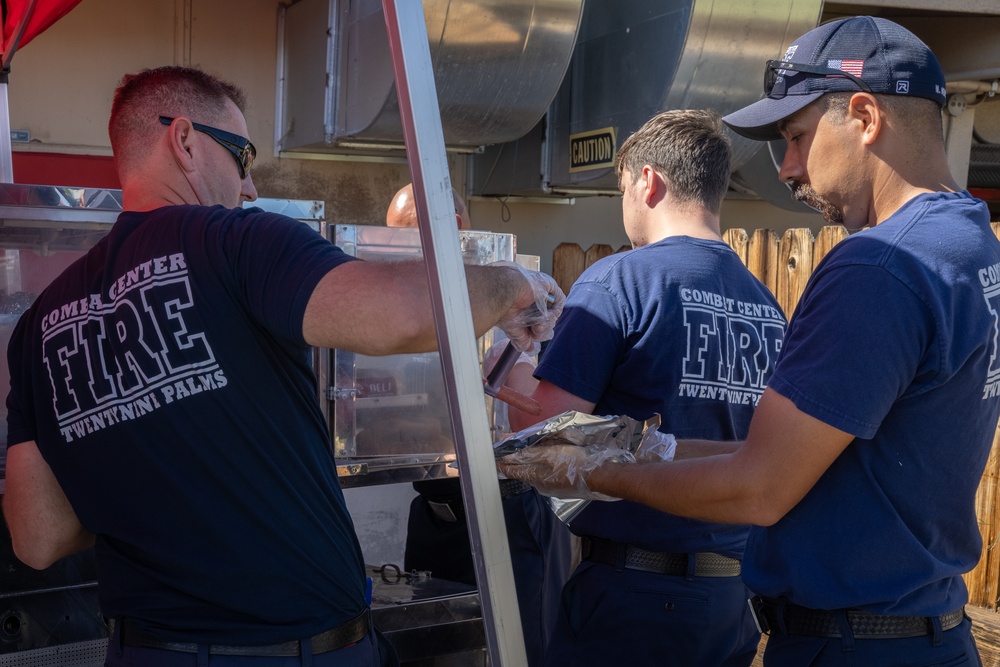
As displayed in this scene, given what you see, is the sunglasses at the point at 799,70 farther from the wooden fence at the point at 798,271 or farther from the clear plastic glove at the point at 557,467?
the wooden fence at the point at 798,271

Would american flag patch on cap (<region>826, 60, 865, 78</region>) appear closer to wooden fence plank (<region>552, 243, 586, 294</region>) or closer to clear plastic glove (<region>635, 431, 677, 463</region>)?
clear plastic glove (<region>635, 431, 677, 463</region>)

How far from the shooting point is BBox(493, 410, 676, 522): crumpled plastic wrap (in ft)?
6.17

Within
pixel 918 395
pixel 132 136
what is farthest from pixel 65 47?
pixel 918 395

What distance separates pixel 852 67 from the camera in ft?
5.26

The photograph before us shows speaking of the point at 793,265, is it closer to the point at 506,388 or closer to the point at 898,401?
the point at 506,388

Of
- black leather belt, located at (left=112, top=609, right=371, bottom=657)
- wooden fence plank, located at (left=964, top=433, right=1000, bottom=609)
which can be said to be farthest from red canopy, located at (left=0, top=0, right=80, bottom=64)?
wooden fence plank, located at (left=964, top=433, right=1000, bottom=609)

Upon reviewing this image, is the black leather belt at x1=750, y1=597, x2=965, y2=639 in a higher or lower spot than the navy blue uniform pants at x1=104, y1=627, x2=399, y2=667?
higher

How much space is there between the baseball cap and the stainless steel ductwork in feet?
9.93

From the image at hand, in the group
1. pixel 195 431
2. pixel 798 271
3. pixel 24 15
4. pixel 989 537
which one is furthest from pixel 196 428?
pixel 798 271

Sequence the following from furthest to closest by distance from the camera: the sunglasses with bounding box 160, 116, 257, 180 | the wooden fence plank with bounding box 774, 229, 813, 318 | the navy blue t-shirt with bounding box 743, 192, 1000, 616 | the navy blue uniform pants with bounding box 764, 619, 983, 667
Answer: the wooden fence plank with bounding box 774, 229, 813, 318 < the sunglasses with bounding box 160, 116, 257, 180 < the navy blue uniform pants with bounding box 764, 619, 983, 667 < the navy blue t-shirt with bounding box 743, 192, 1000, 616

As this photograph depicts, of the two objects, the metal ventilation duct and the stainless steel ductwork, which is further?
the stainless steel ductwork

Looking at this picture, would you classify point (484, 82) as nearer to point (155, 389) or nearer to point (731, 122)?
point (731, 122)

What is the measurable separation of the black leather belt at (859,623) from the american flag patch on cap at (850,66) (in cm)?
87

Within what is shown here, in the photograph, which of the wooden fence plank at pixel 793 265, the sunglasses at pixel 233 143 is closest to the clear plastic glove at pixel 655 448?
the sunglasses at pixel 233 143
